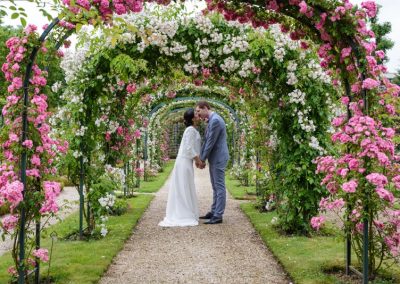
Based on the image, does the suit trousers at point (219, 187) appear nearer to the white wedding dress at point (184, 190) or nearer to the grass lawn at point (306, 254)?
the white wedding dress at point (184, 190)

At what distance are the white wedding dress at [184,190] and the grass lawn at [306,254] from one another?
1.06 m

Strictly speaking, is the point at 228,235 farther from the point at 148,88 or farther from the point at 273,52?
the point at 148,88

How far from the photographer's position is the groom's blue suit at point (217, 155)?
7238 mm

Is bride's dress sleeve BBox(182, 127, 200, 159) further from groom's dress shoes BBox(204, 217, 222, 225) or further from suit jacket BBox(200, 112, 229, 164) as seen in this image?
groom's dress shoes BBox(204, 217, 222, 225)

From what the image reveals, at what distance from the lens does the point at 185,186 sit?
24.3ft

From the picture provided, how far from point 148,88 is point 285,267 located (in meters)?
5.33

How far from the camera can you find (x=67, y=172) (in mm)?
6027

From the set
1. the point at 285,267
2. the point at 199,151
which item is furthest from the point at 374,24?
the point at 285,267

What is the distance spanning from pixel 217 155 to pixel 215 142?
19 centimetres

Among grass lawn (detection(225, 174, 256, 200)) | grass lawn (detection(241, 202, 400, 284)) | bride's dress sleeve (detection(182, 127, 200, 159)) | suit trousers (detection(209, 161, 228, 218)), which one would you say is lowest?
grass lawn (detection(241, 202, 400, 284))

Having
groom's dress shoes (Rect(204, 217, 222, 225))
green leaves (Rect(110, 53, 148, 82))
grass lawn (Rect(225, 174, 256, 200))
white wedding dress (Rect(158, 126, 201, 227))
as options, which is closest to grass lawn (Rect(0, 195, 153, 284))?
white wedding dress (Rect(158, 126, 201, 227))

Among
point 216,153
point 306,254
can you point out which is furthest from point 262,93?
point 306,254

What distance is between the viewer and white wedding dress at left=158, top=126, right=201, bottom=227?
7.27 meters

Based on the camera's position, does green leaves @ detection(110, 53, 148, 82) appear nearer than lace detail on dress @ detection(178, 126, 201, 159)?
Yes
